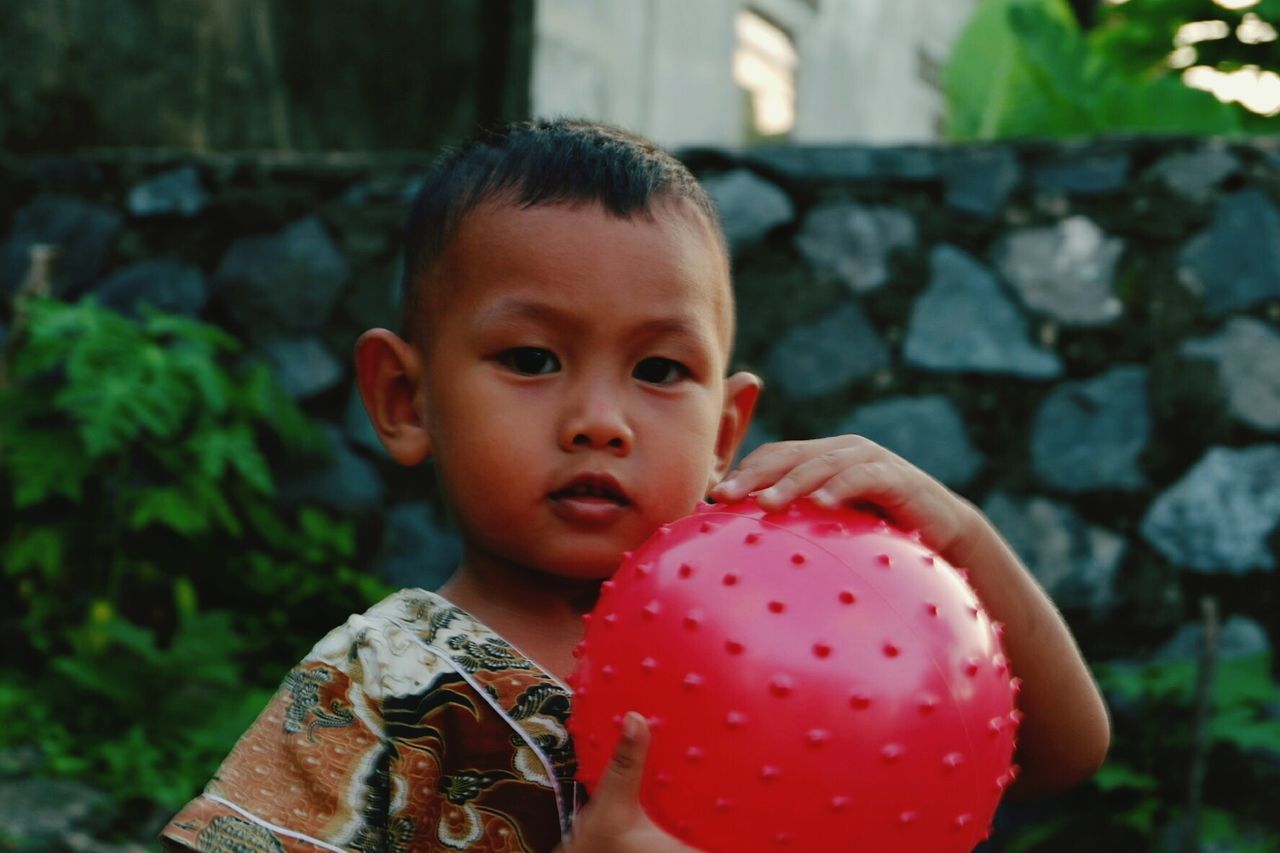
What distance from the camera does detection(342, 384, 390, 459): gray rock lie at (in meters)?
4.75

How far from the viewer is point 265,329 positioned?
4875mm

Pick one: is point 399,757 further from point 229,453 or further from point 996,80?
point 996,80

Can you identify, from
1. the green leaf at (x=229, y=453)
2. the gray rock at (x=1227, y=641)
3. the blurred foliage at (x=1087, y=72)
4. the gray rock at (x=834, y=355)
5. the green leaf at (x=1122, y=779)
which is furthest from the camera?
the blurred foliage at (x=1087, y=72)

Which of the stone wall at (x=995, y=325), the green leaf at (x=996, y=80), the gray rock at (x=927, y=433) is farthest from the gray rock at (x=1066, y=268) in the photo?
the green leaf at (x=996, y=80)

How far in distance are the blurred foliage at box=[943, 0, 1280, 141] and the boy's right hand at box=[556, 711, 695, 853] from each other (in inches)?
195

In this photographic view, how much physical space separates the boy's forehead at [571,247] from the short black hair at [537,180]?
2 centimetres

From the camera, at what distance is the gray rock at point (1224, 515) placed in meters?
4.00

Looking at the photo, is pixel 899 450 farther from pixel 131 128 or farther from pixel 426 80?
pixel 131 128

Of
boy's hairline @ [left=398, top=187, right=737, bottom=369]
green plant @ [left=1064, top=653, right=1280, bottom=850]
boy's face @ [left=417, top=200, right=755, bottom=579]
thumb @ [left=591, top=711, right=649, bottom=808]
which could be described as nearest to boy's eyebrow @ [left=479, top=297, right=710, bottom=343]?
boy's face @ [left=417, top=200, right=755, bottom=579]

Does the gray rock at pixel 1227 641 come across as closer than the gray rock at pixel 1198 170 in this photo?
Yes

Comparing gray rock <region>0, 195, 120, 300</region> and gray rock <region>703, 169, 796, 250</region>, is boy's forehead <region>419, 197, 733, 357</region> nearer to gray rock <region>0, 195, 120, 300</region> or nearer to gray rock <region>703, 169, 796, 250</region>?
gray rock <region>703, 169, 796, 250</region>

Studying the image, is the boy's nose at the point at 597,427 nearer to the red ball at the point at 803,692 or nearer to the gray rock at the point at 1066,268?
the red ball at the point at 803,692

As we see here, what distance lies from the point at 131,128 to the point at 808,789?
5.30 meters

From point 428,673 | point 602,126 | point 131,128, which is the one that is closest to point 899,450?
point 602,126
